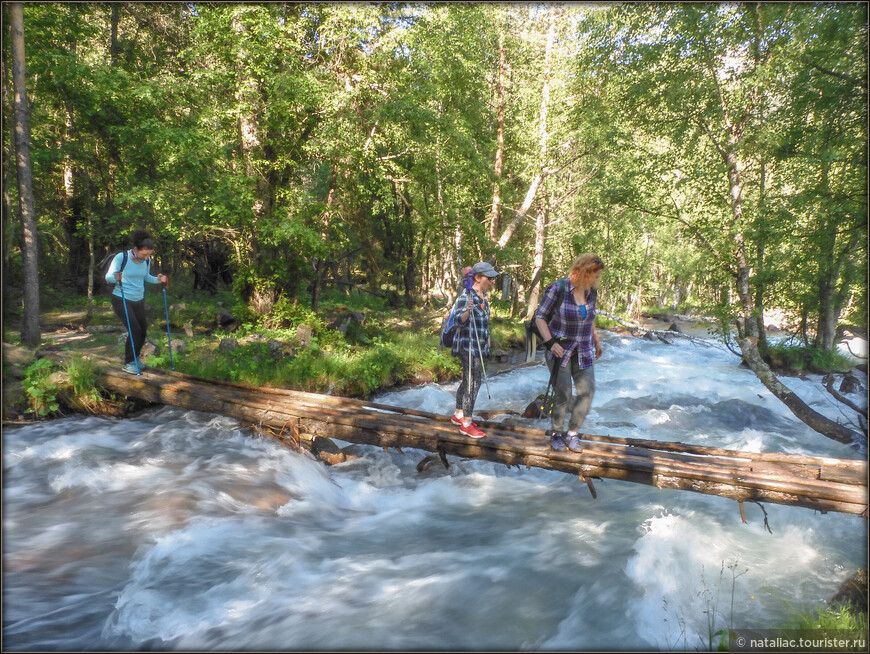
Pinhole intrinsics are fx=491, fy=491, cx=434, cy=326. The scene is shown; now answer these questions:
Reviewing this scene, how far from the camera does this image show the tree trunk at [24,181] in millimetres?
9211

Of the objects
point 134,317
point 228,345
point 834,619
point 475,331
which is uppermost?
point 475,331

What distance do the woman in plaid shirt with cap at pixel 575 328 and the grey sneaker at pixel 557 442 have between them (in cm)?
52

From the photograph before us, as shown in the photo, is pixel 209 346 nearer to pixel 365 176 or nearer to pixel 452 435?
pixel 365 176

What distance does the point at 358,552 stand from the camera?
5.91 metres

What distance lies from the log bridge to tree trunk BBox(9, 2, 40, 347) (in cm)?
278

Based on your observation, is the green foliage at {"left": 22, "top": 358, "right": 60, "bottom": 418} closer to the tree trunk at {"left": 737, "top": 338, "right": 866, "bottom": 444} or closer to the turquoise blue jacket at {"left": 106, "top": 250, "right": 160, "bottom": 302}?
the turquoise blue jacket at {"left": 106, "top": 250, "right": 160, "bottom": 302}

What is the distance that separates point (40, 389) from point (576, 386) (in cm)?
869

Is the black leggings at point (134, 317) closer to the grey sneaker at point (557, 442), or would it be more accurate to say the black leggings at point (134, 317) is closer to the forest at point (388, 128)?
the forest at point (388, 128)

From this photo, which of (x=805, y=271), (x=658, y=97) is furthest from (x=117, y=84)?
(x=805, y=271)

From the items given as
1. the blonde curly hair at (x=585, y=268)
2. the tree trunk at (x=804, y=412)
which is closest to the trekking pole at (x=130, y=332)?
the blonde curly hair at (x=585, y=268)

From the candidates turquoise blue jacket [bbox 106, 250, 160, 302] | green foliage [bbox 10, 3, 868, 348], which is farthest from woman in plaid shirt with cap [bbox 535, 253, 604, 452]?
turquoise blue jacket [bbox 106, 250, 160, 302]

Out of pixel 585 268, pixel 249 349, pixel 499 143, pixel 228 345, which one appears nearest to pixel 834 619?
pixel 585 268

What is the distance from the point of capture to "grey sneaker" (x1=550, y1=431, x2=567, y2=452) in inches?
241

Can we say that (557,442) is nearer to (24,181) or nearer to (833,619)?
(833,619)
